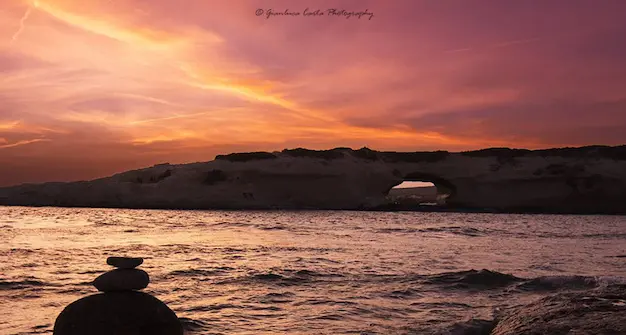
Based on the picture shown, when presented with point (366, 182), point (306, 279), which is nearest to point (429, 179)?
point (366, 182)

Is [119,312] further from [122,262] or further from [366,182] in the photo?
[366,182]

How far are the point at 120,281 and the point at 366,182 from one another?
80.2 m

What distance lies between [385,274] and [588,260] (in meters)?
10.4

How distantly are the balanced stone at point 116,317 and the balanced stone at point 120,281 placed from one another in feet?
0.35

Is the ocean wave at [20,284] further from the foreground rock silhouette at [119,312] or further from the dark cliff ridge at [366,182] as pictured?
Answer: the dark cliff ridge at [366,182]

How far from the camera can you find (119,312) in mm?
7949

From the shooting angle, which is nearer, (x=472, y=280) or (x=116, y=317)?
(x=116, y=317)

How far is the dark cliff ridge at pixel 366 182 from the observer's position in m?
83.9

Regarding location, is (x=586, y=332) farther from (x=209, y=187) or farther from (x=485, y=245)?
(x=209, y=187)

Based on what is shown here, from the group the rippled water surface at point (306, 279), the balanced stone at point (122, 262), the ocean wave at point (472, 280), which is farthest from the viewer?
the ocean wave at point (472, 280)

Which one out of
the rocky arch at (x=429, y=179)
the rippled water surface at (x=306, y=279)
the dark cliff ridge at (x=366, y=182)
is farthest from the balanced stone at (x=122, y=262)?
the rocky arch at (x=429, y=179)

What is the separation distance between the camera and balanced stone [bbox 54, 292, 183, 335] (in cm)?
777

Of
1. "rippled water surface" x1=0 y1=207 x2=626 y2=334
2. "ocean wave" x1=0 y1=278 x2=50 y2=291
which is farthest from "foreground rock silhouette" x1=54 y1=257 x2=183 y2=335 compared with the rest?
"ocean wave" x1=0 y1=278 x2=50 y2=291

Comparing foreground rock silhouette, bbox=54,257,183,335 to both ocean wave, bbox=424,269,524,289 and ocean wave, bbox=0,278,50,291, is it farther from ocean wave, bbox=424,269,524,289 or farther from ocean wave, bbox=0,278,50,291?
ocean wave, bbox=424,269,524,289
